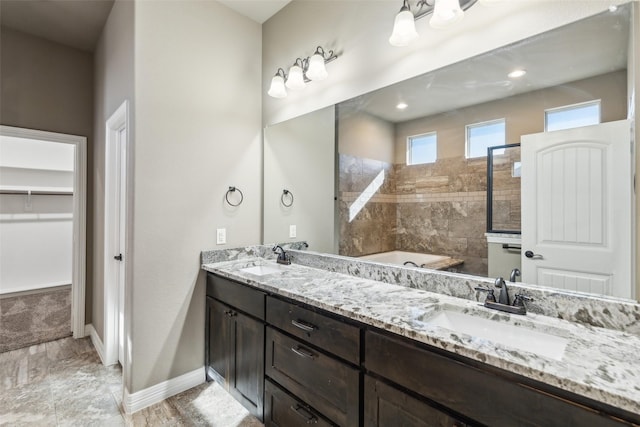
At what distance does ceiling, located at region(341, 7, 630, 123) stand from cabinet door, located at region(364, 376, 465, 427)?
53.9 inches

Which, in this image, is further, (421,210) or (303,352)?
(421,210)

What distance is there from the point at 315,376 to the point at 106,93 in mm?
2847

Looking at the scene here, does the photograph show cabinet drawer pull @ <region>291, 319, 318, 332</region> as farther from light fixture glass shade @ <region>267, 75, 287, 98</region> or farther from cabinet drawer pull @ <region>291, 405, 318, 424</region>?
light fixture glass shade @ <region>267, 75, 287, 98</region>

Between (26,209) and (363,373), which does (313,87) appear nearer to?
(363,373)

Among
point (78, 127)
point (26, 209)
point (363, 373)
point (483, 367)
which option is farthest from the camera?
point (26, 209)

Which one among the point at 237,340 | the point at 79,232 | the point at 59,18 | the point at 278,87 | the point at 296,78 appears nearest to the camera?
the point at 237,340

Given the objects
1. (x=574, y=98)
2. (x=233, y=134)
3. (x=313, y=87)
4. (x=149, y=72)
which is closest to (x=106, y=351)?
(x=233, y=134)

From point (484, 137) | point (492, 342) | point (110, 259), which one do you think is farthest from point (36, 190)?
point (492, 342)

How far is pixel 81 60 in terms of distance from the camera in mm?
3123

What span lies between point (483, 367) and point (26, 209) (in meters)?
5.51

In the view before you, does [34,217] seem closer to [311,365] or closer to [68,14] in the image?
[68,14]

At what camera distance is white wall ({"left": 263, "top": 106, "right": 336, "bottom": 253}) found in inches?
90.4

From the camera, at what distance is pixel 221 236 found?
2.40 metres

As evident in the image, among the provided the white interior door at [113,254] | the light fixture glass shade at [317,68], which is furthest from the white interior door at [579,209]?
the white interior door at [113,254]
